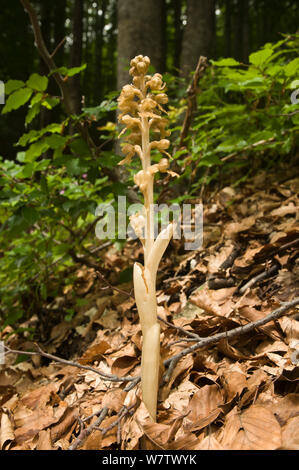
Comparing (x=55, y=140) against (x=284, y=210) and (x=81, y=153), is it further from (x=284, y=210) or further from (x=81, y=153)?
(x=284, y=210)

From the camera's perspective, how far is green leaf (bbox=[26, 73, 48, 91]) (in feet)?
5.68

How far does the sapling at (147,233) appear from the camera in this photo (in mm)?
1065

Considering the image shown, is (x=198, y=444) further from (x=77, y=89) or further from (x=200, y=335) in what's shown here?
(x=77, y=89)

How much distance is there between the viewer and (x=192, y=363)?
1.23 m

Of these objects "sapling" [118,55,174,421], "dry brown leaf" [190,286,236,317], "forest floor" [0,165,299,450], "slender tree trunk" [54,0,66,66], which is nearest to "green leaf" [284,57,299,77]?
"forest floor" [0,165,299,450]

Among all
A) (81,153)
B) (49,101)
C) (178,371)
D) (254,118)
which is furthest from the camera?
(254,118)

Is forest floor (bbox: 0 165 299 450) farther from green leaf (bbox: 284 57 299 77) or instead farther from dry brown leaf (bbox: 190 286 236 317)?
green leaf (bbox: 284 57 299 77)

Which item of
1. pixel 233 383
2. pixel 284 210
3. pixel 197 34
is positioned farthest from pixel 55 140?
pixel 197 34

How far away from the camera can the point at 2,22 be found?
1114cm

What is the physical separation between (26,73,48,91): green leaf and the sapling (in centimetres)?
76

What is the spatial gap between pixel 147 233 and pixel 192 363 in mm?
515

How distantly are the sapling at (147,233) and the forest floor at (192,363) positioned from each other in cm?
14

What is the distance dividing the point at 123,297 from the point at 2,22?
12.6 meters

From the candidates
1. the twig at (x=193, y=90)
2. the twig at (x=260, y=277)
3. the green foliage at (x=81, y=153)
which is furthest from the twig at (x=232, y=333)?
the twig at (x=193, y=90)
